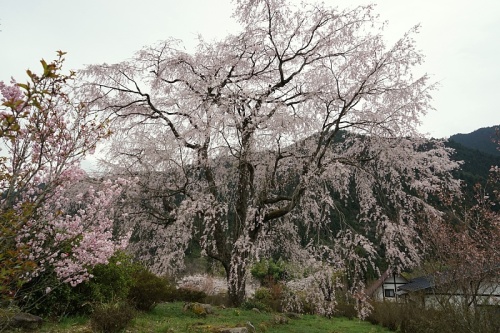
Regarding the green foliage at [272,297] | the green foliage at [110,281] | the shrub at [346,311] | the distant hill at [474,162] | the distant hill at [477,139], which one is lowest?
the shrub at [346,311]

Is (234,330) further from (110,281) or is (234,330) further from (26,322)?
(26,322)

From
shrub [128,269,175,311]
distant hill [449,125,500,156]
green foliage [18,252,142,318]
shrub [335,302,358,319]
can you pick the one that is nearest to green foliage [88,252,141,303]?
green foliage [18,252,142,318]

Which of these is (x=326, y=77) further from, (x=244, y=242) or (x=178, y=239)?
(x=178, y=239)

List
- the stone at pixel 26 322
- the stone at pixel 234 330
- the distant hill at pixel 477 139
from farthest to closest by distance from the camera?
the distant hill at pixel 477 139 → the stone at pixel 234 330 → the stone at pixel 26 322

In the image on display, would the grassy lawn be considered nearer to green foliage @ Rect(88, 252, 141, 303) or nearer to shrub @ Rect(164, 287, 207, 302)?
green foliage @ Rect(88, 252, 141, 303)

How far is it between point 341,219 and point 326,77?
421 cm

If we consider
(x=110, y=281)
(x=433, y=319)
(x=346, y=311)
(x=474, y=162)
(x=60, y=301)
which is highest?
(x=474, y=162)

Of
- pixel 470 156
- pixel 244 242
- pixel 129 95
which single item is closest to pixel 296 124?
pixel 244 242

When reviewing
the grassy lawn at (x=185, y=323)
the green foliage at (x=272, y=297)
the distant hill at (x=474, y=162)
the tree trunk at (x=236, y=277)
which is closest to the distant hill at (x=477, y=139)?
the distant hill at (x=474, y=162)

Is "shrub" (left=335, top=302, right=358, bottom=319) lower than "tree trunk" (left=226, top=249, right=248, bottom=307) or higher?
lower

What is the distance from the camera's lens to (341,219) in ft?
26.0

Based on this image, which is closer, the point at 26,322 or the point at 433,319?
the point at 26,322

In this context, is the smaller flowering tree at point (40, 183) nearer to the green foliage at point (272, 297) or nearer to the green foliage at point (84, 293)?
the green foliage at point (84, 293)

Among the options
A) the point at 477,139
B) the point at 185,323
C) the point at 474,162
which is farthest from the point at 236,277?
the point at 477,139
